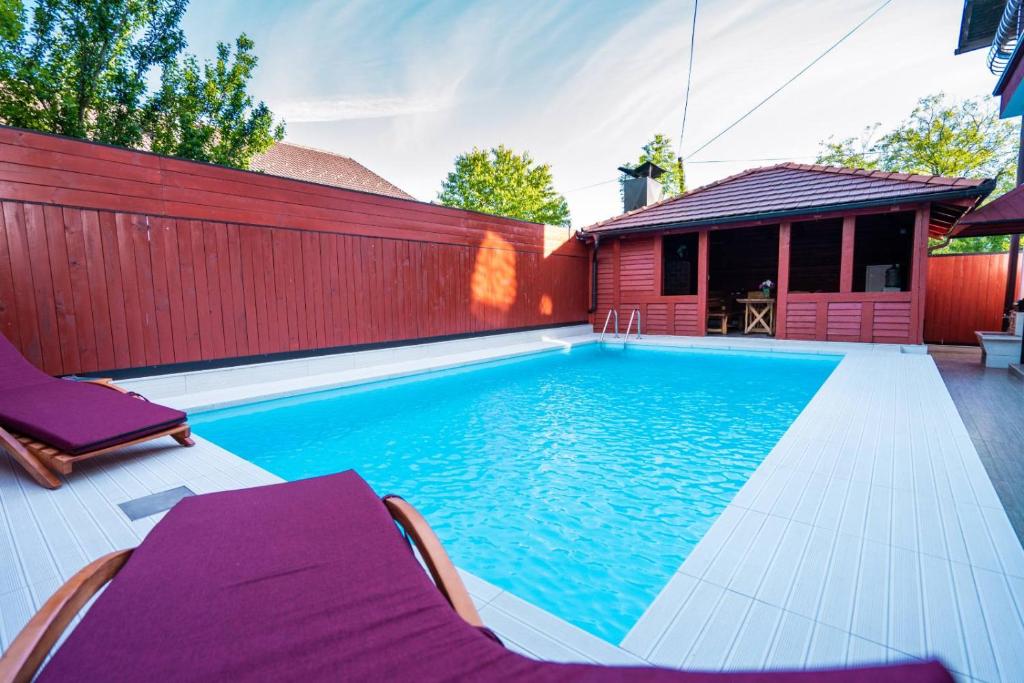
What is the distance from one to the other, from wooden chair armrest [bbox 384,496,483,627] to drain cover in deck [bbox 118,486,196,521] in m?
1.56

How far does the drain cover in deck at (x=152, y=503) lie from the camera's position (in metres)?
2.46

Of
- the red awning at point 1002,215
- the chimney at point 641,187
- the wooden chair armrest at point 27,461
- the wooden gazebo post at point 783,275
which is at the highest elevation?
the chimney at point 641,187

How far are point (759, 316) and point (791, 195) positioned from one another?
2.57 metres

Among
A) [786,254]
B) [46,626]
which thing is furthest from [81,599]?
[786,254]

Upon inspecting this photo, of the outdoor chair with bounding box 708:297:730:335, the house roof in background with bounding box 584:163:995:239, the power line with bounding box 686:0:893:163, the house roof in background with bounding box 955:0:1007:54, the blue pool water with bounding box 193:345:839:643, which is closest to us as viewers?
the blue pool water with bounding box 193:345:839:643

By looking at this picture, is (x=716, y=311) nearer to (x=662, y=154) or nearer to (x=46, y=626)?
(x=46, y=626)

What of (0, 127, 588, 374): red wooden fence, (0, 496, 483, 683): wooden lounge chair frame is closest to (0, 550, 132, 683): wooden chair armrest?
(0, 496, 483, 683): wooden lounge chair frame

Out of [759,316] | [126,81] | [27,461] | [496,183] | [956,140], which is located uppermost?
[956,140]

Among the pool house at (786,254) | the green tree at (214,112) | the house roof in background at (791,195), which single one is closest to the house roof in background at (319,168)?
the green tree at (214,112)

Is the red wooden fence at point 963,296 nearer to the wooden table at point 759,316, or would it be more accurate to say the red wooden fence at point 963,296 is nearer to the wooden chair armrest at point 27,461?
the wooden table at point 759,316

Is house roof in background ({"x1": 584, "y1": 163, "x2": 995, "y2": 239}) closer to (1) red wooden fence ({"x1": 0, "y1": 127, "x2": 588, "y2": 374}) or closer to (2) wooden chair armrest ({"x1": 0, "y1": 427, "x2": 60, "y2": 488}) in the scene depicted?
(1) red wooden fence ({"x1": 0, "y1": 127, "x2": 588, "y2": 374})

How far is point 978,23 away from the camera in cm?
826

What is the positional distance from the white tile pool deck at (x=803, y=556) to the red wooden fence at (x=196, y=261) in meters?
2.31

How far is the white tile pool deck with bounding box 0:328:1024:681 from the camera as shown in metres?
1.43
